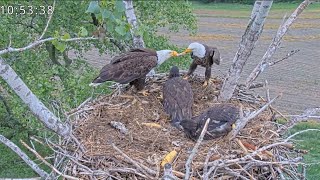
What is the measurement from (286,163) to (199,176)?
0.57 meters

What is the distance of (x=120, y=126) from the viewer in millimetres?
4477

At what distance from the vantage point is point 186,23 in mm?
8570

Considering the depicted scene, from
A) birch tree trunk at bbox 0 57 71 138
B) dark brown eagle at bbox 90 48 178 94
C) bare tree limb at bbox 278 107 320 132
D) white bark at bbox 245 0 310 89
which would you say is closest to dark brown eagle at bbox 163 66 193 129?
dark brown eagle at bbox 90 48 178 94

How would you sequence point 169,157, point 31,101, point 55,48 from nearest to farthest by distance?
point 31,101 → point 169,157 → point 55,48

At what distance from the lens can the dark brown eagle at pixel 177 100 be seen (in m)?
4.78

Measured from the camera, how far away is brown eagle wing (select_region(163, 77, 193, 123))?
15.8 ft

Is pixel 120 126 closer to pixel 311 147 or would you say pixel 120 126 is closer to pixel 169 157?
pixel 169 157

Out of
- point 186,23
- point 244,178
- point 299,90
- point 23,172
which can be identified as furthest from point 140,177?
point 299,90

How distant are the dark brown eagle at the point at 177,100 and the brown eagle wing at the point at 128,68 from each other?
277 mm

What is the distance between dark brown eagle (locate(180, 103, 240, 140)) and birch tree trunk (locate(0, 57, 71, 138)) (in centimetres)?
98

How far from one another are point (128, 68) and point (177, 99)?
59 cm

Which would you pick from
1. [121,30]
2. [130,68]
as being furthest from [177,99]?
[121,30]

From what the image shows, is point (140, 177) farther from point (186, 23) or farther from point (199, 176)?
point (186, 23)

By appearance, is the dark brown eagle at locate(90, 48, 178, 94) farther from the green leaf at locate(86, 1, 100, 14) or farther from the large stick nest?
the green leaf at locate(86, 1, 100, 14)
